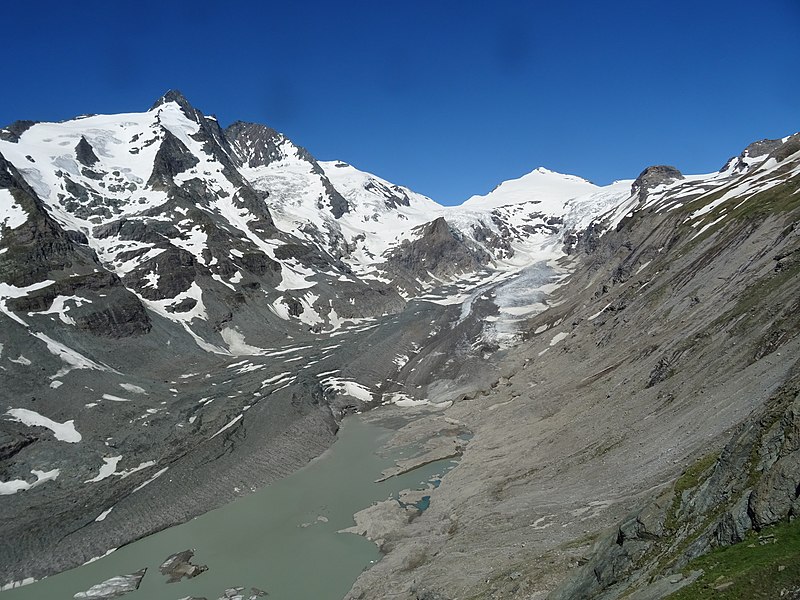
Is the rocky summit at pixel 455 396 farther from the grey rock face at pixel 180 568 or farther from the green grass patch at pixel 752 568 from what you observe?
the grey rock face at pixel 180 568

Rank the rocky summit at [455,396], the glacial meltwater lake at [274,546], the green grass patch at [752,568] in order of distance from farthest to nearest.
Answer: the glacial meltwater lake at [274,546] → the rocky summit at [455,396] → the green grass patch at [752,568]

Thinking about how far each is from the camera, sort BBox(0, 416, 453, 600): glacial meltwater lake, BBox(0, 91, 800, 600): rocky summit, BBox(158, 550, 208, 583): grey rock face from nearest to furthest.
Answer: BBox(0, 91, 800, 600): rocky summit → BBox(0, 416, 453, 600): glacial meltwater lake → BBox(158, 550, 208, 583): grey rock face

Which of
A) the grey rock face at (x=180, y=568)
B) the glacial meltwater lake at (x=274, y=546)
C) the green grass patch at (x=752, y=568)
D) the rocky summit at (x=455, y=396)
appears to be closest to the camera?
the green grass patch at (x=752, y=568)

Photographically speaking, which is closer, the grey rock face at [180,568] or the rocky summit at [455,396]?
the rocky summit at [455,396]

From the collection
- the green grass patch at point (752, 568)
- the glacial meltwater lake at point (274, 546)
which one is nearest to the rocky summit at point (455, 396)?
the green grass patch at point (752, 568)

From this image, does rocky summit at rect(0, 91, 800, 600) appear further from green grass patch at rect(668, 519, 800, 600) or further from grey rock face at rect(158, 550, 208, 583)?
grey rock face at rect(158, 550, 208, 583)

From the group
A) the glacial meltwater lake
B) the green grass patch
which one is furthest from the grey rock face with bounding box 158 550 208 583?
the green grass patch

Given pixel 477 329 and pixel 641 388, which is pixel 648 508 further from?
pixel 477 329

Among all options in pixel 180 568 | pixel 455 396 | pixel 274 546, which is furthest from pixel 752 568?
pixel 455 396
